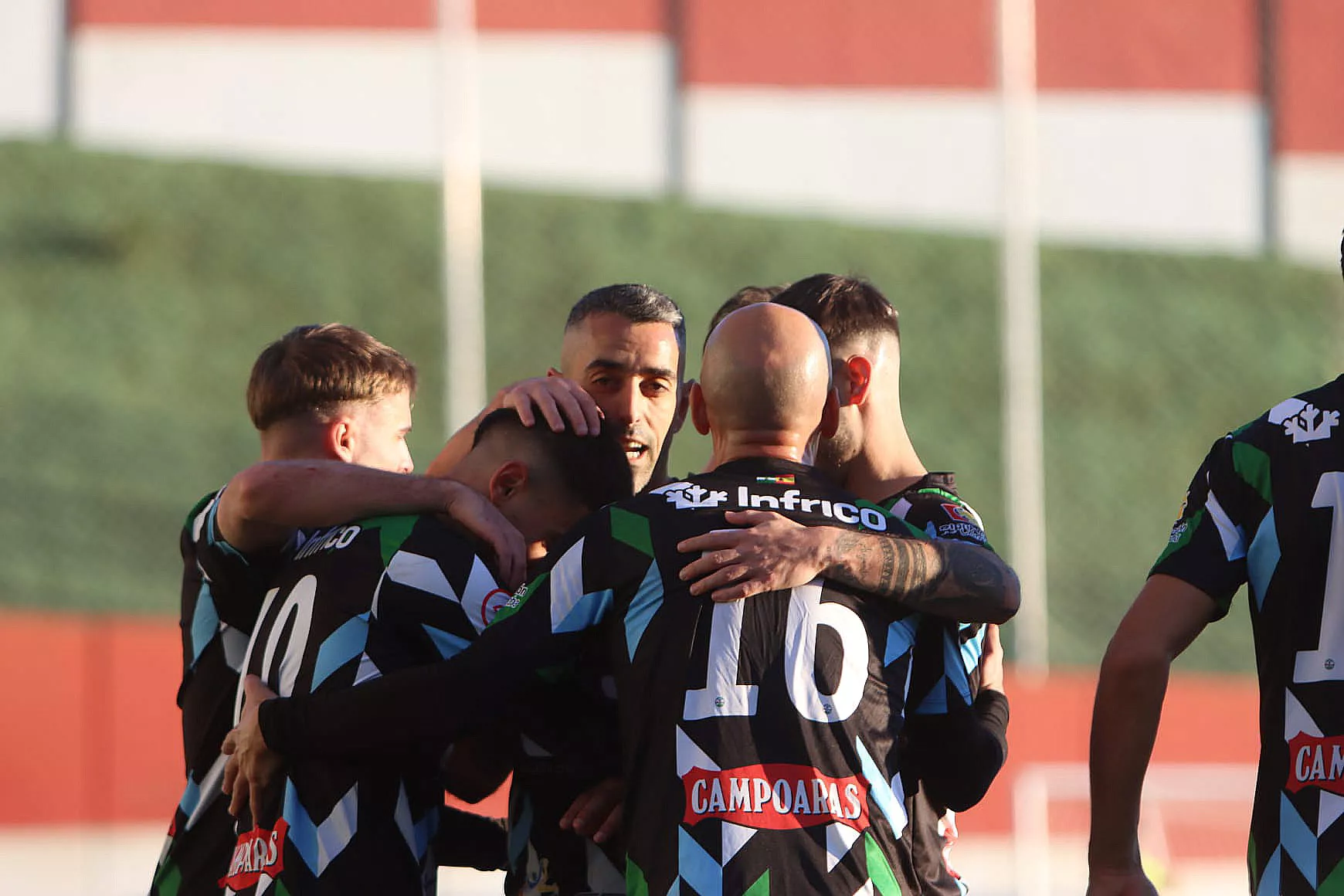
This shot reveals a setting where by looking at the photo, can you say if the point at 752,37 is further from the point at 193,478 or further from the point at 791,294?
the point at 791,294

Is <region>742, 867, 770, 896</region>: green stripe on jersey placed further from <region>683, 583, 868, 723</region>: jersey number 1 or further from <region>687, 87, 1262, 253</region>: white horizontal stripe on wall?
<region>687, 87, 1262, 253</region>: white horizontal stripe on wall

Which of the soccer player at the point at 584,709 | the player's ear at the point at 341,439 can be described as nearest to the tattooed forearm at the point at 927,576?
the soccer player at the point at 584,709

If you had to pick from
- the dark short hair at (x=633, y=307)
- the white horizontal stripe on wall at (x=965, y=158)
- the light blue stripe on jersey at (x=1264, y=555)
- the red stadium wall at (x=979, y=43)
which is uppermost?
the red stadium wall at (x=979, y=43)

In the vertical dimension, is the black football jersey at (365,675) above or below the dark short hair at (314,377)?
below

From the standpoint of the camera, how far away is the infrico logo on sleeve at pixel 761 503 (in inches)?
92.1

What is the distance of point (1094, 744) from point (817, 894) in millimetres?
525

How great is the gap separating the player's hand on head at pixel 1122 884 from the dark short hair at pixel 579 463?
0.98 metres

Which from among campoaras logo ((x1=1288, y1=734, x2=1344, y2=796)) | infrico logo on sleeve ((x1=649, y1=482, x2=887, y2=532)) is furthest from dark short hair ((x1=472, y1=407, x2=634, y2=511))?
campoaras logo ((x1=1288, y1=734, x2=1344, y2=796))

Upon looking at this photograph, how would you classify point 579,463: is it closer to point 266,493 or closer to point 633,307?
point 266,493

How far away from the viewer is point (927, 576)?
2.33 meters

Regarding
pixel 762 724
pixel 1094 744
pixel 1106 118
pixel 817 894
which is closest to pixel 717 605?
pixel 762 724

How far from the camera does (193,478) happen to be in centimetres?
1270

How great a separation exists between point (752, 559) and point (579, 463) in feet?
1.85

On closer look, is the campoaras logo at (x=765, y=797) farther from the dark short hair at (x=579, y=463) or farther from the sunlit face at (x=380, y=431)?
the sunlit face at (x=380, y=431)
